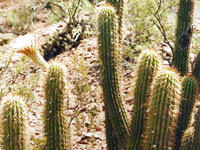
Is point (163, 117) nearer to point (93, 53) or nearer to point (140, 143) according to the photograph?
point (140, 143)

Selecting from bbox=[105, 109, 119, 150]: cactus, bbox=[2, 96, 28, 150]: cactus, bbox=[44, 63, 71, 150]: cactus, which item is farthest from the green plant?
bbox=[2, 96, 28, 150]: cactus

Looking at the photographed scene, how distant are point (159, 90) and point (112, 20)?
3.86ft

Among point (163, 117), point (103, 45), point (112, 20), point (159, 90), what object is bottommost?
point (163, 117)

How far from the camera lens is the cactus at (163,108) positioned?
9.66ft

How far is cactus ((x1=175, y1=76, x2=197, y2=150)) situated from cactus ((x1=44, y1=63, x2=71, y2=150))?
1.27 m

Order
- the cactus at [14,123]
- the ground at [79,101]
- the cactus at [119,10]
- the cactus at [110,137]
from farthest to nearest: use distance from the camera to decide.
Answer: the ground at [79,101] → the cactus at [110,137] → the cactus at [119,10] → the cactus at [14,123]

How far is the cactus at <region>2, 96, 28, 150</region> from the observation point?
3.23 metres

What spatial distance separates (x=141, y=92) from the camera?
3.39 m

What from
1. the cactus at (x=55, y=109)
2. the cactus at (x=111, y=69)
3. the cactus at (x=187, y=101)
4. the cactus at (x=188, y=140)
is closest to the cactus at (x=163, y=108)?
the cactus at (x=188, y=140)

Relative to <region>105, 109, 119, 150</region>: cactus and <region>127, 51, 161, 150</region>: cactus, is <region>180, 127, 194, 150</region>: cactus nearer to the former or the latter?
<region>127, 51, 161, 150</region>: cactus

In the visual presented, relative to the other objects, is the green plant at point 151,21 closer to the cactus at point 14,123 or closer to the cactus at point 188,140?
the cactus at point 188,140

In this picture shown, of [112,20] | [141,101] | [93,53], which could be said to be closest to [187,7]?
[112,20]

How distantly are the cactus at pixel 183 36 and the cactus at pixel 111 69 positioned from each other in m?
1.13

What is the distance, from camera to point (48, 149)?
361cm
